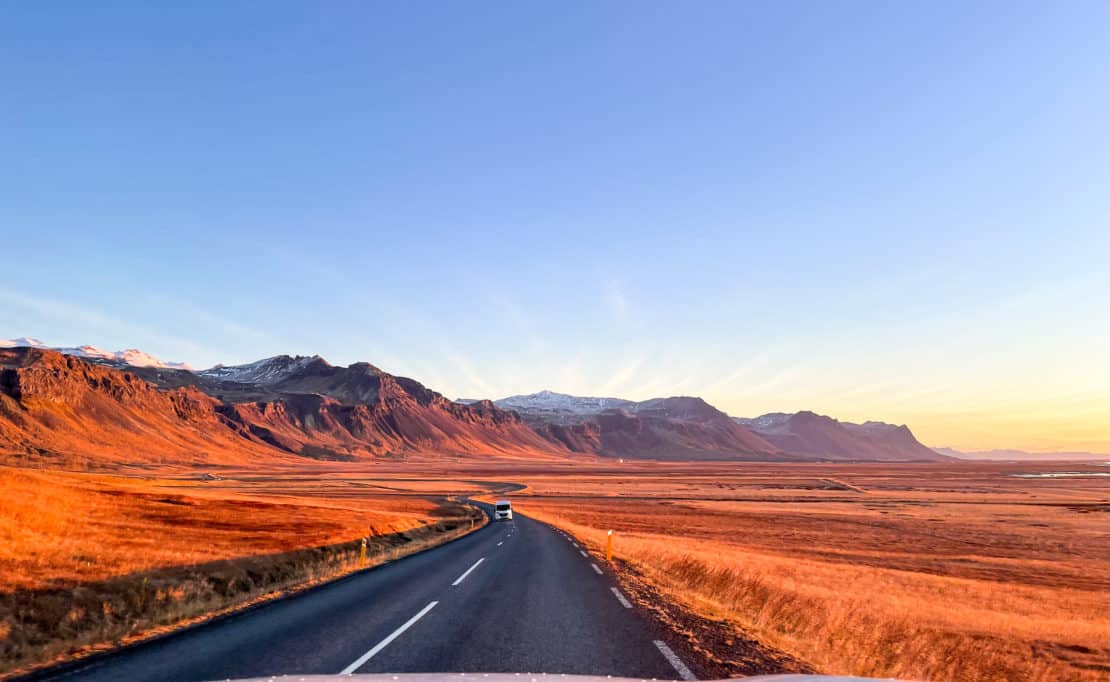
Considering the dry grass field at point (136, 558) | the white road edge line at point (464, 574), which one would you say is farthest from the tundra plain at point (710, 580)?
the white road edge line at point (464, 574)

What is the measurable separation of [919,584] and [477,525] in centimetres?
2912

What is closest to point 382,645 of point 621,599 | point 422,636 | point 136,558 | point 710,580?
point 422,636

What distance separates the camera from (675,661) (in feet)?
29.9

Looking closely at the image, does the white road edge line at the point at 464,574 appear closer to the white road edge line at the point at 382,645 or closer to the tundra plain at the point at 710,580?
the tundra plain at the point at 710,580

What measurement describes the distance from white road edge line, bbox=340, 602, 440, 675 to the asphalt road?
20 millimetres

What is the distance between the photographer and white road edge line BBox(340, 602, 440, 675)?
857cm

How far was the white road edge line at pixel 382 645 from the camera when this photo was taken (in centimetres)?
857

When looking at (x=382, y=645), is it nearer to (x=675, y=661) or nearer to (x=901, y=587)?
(x=675, y=661)

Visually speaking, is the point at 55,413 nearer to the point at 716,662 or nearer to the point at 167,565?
the point at 167,565

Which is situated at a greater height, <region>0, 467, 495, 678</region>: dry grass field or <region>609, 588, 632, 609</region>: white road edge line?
<region>0, 467, 495, 678</region>: dry grass field

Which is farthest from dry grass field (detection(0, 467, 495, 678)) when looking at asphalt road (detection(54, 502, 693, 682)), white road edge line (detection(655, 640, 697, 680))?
white road edge line (detection(655, 640, 697, 680))

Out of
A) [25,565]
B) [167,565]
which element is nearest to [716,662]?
[167,565]

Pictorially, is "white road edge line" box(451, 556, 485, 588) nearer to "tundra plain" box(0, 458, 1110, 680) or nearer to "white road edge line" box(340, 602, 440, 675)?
"tundra plain" box(0, 458, 1110, 680)

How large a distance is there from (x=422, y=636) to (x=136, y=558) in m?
14.0
